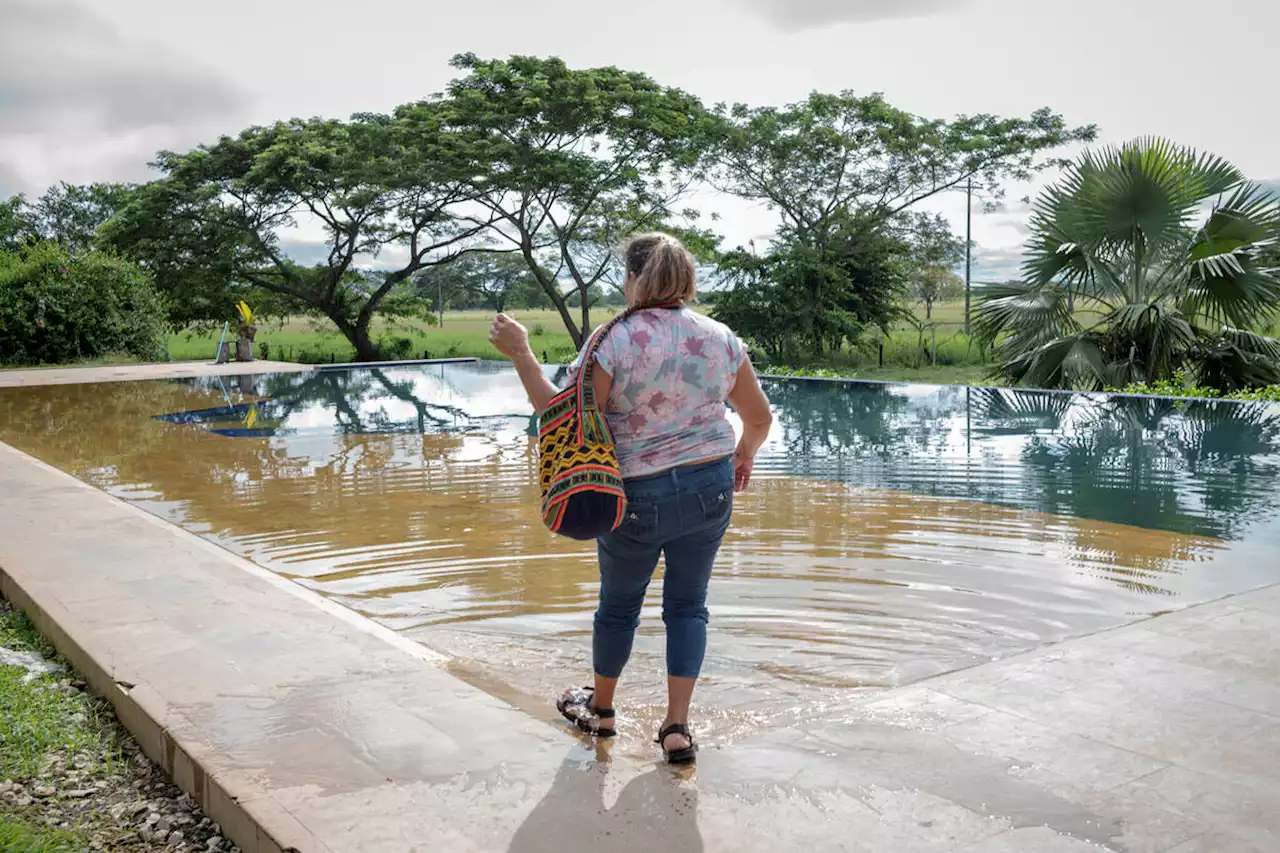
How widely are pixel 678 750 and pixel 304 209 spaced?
22.2 metres

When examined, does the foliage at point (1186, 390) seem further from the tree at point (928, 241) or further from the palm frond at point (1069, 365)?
the tree at point (928, 241)

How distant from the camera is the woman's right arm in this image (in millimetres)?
2660

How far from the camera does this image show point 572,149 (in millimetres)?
21391

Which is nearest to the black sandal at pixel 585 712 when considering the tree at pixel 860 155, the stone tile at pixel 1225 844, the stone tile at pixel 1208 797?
the stone tile at pixel 1208 797

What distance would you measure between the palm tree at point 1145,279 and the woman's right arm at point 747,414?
9.00 metres

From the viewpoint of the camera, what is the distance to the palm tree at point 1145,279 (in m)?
10.5

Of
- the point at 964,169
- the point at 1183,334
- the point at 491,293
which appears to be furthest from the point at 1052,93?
the point at 491,293

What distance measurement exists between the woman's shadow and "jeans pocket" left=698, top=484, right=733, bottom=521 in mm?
568

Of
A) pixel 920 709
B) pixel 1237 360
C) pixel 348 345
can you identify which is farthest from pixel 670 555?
pixel 348 345

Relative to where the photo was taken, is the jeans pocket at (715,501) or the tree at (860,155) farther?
the tree at (860,155)

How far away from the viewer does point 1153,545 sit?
5.38m

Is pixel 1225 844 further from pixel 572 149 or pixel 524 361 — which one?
pixel 572 149

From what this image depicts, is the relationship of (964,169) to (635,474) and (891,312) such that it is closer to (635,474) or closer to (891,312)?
(891,312)

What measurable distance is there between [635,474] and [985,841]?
1.01 metres
